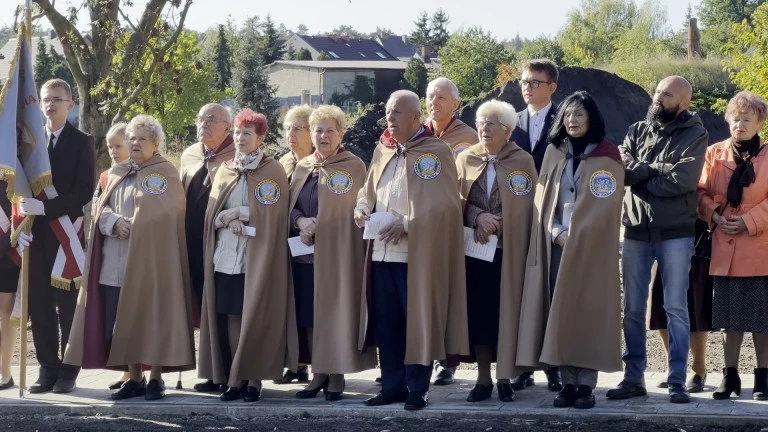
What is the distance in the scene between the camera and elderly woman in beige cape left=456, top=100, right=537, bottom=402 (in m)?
8.05

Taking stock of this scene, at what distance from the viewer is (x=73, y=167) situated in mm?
9156

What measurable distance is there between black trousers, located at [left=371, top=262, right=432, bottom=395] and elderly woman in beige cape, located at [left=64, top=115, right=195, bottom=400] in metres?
1.47

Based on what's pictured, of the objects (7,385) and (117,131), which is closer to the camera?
(117,131)

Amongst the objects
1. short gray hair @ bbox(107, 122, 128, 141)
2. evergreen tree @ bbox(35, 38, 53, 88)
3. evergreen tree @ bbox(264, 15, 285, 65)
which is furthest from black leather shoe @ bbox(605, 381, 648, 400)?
evergreen tree @ bbox(264, 15, 285, 65)

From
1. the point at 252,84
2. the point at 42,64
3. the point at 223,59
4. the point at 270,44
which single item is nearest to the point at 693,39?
the point at 252,84

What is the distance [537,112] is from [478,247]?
1.32 m

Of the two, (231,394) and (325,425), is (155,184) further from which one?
(325,425)

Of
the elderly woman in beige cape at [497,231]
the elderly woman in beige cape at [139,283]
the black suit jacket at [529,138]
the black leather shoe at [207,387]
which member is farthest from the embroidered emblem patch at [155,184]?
the black suit jacket at [529,138]

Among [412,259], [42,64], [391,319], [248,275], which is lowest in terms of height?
[391,319]

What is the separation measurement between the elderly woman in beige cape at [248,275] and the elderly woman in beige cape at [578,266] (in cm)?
176

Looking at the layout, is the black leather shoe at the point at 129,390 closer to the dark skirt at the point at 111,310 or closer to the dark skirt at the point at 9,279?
the dark skirt at the point at 111,310

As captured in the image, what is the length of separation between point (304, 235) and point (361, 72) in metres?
71.7

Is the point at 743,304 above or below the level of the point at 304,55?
below

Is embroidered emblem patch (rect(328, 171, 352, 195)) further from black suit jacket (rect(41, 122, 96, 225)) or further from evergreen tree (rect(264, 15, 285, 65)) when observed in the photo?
evergreen tree (rect(264, 15, 285, 65))
